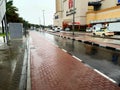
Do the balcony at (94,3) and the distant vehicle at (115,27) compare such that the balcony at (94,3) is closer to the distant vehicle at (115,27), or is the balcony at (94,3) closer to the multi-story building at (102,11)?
the multi-story building at (102,11)

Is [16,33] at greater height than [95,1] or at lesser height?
lesser

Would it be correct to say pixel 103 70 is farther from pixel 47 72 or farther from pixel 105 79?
pixel 47 72

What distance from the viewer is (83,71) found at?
9359 millimetres

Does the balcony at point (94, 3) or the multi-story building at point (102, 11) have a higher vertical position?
the balcony at point (94, 3)

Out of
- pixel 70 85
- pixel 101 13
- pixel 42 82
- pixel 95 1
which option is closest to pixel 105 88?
pixel 70 85

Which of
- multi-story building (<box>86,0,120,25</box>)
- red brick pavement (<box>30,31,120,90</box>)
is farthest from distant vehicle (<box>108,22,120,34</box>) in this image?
red brick pavement (<box>30,31,120,90</box>)

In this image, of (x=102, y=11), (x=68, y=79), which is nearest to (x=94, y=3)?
(x=102, y=11)

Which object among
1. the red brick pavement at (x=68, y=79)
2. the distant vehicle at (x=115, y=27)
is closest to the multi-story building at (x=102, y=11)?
the distant vehicle at (x=115, y=27)

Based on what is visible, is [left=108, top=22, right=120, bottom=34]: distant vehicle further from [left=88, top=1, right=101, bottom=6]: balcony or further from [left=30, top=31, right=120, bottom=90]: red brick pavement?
[left=88, top=1, right=101, bottom=6]: balcony

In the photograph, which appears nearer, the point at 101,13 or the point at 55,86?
the point at 55,86

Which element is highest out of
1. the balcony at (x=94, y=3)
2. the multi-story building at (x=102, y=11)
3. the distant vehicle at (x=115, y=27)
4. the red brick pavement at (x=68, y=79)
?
the balcony at (x=94, y=3)

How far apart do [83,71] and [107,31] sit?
3019 centimetres

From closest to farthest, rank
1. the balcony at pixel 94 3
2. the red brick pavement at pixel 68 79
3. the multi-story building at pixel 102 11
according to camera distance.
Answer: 1. the red brick pavement at pixel 68 79
2. the multi-story building at pixel 102 11
3. the balcony at pixel 94 3

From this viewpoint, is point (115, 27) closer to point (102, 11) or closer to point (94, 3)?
point (102, 11)
